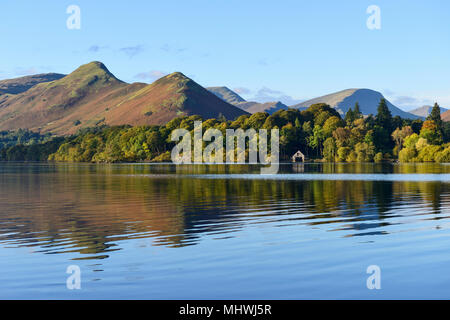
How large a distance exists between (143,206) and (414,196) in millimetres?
24358

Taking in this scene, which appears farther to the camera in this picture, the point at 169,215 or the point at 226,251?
the point at 169,215

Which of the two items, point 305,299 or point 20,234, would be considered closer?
point 305,299

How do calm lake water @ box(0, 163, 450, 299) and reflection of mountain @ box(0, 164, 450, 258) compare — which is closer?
calm lake water @ box(0, 163, 450, 299)

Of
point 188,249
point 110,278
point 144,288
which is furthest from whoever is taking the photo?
point 188,249

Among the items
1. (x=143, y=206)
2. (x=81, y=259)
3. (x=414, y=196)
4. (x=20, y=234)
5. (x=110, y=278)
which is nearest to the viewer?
(x=110, y=278)

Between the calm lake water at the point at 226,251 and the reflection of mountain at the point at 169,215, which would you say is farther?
the reflection of mountain at the point at 169,215

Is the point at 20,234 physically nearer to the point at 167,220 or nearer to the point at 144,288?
the point at 167,220

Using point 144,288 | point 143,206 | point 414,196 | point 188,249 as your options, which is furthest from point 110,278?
point 414,196

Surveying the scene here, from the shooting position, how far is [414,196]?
46.8 meters
